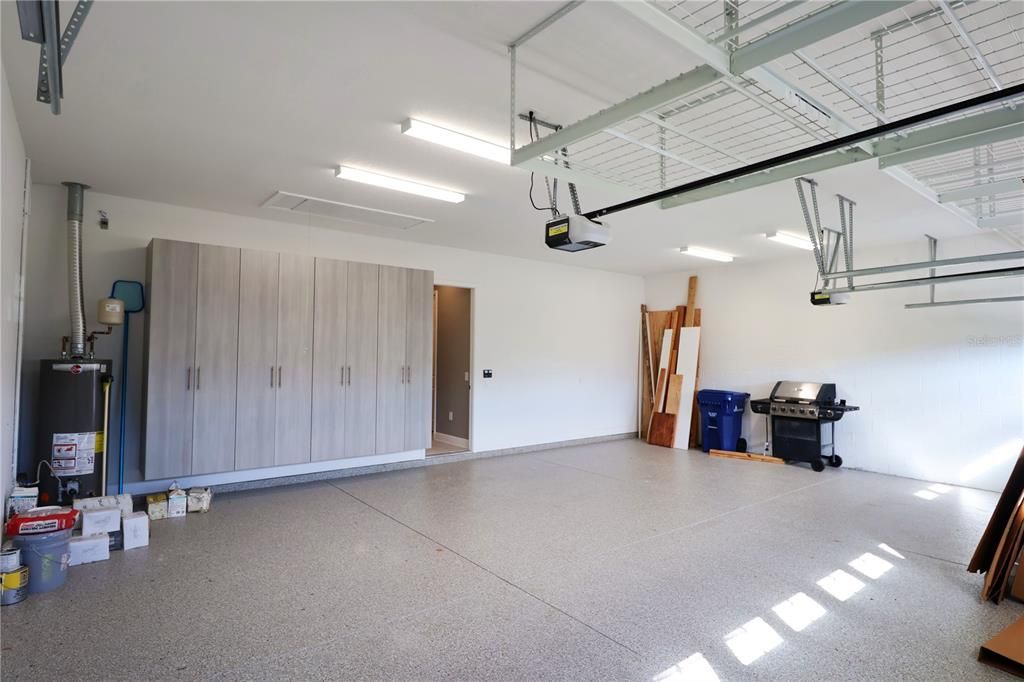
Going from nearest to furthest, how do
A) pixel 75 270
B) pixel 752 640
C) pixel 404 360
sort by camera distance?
1. pixel 752 640
2. pixel 75 270
3. pixel 404 360

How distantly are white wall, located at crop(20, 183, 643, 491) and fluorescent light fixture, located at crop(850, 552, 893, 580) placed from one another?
181 inches

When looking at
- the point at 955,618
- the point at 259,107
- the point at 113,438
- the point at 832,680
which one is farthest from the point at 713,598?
the point at 113,438

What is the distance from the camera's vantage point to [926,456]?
625 cm

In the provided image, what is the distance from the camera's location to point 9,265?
328 cm

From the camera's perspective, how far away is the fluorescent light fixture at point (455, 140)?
3.34m

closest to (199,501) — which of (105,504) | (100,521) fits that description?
(105,504)

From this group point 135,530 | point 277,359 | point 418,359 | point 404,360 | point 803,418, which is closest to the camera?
Result: point 135,530

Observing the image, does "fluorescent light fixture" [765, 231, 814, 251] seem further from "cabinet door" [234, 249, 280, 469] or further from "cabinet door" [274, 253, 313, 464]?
"cabinet door" [234, 249, 280, 469]

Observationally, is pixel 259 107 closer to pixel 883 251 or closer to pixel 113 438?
pixel 113 438

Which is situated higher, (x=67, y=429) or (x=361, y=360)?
(x=361, y=360)

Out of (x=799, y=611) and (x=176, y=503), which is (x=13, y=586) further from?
(x=799, y=611)

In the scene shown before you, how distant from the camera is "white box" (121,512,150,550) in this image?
3.72m

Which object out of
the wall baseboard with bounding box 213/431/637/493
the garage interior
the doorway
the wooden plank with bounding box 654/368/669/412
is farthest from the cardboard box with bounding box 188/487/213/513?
the wooden plank with bounding box 654/368/669/412

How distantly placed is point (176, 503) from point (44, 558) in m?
1.44
